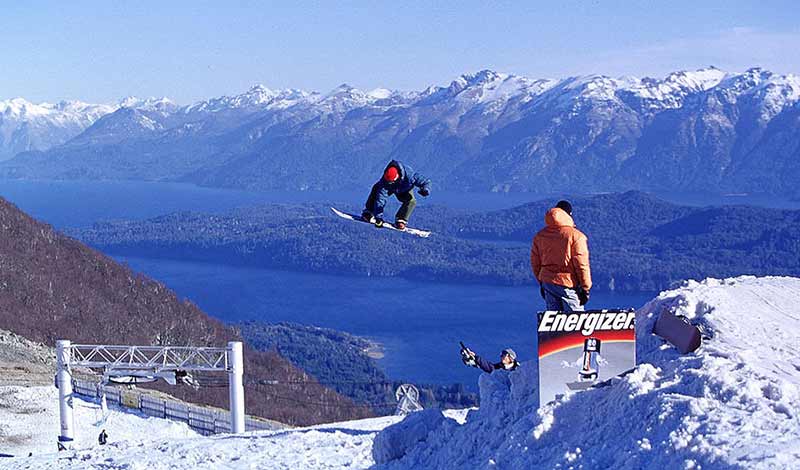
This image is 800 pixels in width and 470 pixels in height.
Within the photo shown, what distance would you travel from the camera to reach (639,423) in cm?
921

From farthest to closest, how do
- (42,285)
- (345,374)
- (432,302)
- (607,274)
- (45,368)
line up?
(607,274) → (432,302) → (345,374) → (42,285) → (45,368)

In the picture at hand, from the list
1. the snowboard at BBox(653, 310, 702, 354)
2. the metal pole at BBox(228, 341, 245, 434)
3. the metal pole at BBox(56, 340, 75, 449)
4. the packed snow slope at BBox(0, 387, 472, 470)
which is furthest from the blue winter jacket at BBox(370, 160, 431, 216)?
the metal pole at BBox(56, 340, 75, 449)

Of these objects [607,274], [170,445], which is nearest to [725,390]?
[170,445]

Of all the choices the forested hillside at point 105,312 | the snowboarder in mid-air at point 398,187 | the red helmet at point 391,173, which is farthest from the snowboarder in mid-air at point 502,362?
the forested hillside at point 105,312

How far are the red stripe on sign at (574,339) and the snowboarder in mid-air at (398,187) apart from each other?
16.4 feet

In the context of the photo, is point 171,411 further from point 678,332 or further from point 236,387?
point 678,332

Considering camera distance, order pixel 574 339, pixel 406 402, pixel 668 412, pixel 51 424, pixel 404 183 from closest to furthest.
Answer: pixel 668 412
pixel 574 339
pixel 404 183
pixel 406 402
pixel 51 424

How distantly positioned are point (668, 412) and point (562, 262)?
282cm

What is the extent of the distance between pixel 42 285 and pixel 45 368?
28.0 meters

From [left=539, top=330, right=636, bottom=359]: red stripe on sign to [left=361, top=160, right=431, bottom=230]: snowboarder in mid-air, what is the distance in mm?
5005

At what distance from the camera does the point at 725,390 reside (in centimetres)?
923

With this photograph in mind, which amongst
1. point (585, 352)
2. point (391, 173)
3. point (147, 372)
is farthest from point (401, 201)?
point (147, 372)

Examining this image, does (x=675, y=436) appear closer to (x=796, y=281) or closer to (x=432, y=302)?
(x=796, y=281)

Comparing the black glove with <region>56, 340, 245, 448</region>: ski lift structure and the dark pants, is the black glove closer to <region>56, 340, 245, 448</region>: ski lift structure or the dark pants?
the dark pants
